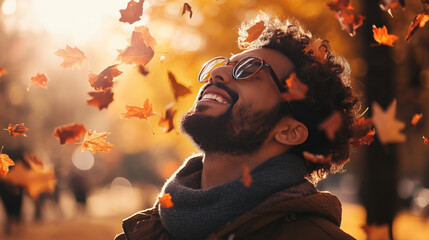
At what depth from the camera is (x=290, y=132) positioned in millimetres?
2900

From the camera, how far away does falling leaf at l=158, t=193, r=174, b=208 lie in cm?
274

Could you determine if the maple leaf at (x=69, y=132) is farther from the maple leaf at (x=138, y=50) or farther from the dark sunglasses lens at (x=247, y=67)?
the dark sunglasses lens at (x=247, y=67)

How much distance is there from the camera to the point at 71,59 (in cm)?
272

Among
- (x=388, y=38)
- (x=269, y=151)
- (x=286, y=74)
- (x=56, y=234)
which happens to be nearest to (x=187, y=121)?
(x=269, y=151)

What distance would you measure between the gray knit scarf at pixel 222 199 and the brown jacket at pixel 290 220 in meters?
0.09

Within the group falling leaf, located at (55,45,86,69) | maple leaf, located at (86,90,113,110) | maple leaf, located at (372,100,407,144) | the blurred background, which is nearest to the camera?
maple leaf, located at (372,100,407,144)

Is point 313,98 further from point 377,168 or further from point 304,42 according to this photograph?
point 377,168

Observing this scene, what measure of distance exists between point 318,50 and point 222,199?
1.35 meters

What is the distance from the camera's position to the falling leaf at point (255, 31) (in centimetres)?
313

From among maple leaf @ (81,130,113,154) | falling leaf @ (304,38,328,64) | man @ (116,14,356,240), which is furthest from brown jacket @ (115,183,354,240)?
falling leaf @ (304,38,328,64)

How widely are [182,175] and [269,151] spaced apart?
0.63m

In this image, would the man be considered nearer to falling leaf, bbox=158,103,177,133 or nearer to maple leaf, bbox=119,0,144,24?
falling leaf, bbox=158,103,177,133

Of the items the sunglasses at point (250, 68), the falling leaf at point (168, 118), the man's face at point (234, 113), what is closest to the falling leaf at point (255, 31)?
the sunglasses at point (250, 68)

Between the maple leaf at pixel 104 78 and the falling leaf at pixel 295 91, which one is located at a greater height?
the maple leaf at pixel 104 78
